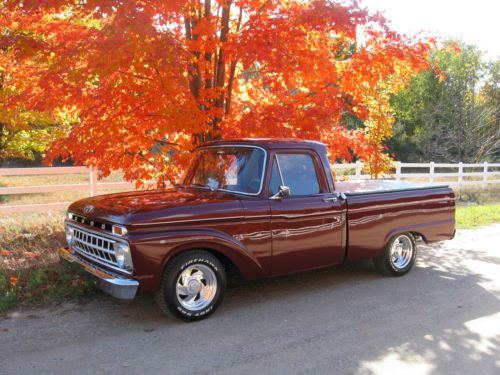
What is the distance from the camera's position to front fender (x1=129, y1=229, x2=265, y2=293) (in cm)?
444

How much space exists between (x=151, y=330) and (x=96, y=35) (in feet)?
11.9

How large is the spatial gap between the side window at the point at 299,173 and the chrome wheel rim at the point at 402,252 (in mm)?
1830

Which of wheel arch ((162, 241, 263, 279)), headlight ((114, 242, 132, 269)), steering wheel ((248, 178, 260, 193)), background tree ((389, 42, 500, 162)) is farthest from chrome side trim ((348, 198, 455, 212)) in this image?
background tree ((389, 42, 500, 162))

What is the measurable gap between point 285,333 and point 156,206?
5.80 feet

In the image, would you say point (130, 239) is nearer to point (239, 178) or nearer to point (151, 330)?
point (151, 330)

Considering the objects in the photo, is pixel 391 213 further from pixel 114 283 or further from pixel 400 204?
pixel 114 283

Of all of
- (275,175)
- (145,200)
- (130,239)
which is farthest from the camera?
(275,175)

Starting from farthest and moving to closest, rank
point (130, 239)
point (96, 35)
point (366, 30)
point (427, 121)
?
point (427, 121) → point (366, 30) → point (96, 35) → point (130, 239)

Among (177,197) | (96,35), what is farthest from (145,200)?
(96,35)

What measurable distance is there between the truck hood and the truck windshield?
0.18 meters

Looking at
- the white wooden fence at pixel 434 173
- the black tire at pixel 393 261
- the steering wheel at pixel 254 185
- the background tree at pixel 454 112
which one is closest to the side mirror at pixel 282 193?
the steering wheel at pixel 254 185

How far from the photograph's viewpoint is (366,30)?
754 centimetres

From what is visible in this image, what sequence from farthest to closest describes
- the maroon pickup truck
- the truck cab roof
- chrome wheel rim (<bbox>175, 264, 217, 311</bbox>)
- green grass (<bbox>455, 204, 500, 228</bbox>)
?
green grass (<bbox>455, 204, 500, 228</bbox>), the truck cab roof, chrome wheel rim (<bbox>175, 264, 217, 311</bbox>), the maroon pickup truck

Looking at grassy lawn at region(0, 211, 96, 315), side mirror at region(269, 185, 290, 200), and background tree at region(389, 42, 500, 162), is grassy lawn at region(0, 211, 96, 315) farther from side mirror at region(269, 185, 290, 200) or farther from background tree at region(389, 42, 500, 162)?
background tree at region(389, 42, 500, 162)
